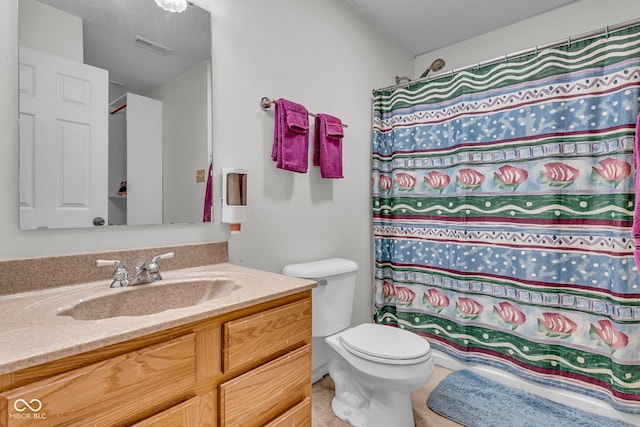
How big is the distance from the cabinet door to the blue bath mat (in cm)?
133

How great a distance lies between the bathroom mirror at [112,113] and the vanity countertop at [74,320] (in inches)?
10.3

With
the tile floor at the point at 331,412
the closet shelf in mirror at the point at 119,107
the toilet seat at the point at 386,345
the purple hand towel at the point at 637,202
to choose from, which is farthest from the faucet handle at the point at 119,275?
the purple hand towel at the point at 637,202

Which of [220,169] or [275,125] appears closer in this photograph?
[220,169]

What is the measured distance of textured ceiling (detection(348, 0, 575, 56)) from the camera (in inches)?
85.0

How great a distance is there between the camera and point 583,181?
164 cm

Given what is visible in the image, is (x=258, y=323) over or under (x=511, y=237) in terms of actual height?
under

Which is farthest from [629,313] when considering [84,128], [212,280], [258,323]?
[84,128]

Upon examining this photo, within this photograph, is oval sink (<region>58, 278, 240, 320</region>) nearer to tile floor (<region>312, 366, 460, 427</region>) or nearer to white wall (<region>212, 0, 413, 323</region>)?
white wall (<region>212, 0, 413, 323</region>)

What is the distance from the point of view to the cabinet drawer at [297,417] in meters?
1.02

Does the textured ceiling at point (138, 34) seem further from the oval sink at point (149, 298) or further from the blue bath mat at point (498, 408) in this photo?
the blue bath mat at point (498, 408)

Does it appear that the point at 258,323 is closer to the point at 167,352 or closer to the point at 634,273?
the point at 167,352

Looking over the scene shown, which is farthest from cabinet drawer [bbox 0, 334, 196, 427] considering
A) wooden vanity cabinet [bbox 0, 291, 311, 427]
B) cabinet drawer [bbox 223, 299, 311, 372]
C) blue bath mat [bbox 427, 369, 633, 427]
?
blue bath mat [bbox 427, 369, 633, 427]

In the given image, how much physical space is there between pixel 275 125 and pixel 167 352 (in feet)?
3.96

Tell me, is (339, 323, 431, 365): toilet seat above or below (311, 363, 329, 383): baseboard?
above
